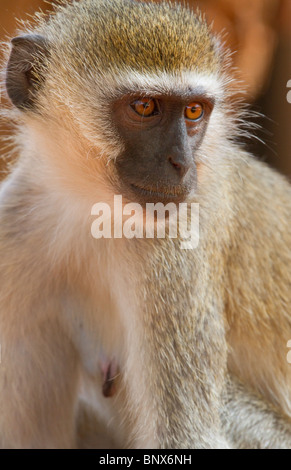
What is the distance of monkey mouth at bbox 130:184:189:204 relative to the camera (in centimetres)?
228

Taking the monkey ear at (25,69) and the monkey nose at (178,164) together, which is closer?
the monkey nose at (178,164)

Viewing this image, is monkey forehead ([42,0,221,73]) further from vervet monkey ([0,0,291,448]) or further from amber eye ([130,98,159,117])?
amber eye ([130,98,159,117])

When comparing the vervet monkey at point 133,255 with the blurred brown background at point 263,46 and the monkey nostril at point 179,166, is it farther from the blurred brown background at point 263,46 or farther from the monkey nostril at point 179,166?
the blurred brown background at point 263,46

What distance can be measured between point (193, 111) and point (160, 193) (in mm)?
383

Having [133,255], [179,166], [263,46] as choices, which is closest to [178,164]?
[179,166]

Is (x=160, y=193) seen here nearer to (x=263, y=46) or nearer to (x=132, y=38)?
(x=132, y=38)

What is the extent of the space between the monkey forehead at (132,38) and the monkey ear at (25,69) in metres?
0.07

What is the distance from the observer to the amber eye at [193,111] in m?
2.47

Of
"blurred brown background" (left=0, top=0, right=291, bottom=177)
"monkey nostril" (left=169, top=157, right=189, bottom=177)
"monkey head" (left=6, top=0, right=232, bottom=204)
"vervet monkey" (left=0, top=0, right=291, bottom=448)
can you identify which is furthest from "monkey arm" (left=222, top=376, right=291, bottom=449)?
"blurred brown background" (left=0, top=0, right=291, bottom=177)

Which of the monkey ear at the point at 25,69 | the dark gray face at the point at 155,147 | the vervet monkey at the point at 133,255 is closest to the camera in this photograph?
the dark gray face at the point at 155,147

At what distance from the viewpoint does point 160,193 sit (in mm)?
2281

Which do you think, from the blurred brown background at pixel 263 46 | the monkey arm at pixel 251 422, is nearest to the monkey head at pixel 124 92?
the monkey arm at pixel 251 422

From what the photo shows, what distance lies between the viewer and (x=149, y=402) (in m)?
2.53

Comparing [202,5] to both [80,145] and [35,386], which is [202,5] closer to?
[80,145]
